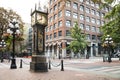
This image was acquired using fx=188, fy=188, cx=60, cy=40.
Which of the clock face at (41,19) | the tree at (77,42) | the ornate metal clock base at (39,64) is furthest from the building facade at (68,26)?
the ornate metal clock base at (39,64)

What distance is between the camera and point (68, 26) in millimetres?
55438

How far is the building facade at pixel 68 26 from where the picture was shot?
5425 cm

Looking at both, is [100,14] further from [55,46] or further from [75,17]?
[55,46]

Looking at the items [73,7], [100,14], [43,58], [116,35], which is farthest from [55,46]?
[43,58]

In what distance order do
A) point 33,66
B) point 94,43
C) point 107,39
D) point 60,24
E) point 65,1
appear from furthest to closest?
point 94,43
point 60,24
point 107,39
point 33,66
point 65,1

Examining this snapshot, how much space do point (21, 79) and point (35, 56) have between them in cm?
485

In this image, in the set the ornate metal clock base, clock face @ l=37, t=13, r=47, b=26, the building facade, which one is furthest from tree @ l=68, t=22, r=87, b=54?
the ornate metal clock base

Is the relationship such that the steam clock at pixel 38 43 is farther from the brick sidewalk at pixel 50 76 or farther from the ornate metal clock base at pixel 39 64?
the brick sidewalk at pixel 50 76

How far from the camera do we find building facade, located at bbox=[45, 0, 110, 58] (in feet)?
178

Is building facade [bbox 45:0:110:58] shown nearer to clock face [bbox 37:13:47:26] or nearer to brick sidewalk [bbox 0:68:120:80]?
clock face [bbox 37:13:47:26]

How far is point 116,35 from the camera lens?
2911 centimetres

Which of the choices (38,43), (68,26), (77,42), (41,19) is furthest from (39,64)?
(68,26)

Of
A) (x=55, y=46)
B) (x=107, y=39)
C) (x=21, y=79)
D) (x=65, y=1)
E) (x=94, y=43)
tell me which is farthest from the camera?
(x=94, y=43)

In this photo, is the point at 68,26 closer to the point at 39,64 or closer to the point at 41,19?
the point at 41,19
